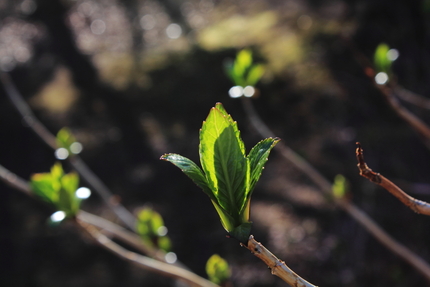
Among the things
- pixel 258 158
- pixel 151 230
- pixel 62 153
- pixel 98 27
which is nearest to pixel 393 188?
pixel 258 158

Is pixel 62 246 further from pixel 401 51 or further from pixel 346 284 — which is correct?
pixel 401 51

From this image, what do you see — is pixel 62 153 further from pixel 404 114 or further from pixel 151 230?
pixel 404 114

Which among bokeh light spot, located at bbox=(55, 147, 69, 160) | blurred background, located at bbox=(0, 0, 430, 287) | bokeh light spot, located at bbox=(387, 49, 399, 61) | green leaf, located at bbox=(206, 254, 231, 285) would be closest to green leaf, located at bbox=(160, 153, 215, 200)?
green leaf, located at bbox=(206, 254, 231, 285)

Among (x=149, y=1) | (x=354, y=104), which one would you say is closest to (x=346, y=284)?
(x=354, y=104)

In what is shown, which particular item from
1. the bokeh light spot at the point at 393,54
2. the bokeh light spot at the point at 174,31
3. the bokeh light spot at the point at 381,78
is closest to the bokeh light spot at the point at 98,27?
the bokeh light spot at the point at 174,31

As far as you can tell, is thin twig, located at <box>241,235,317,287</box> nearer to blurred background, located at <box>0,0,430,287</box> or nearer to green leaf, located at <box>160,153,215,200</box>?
green leaf, located at <box>160,153,215,200</box>

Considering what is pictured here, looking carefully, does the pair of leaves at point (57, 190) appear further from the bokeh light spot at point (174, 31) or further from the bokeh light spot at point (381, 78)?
the bokeh light spot at point (174, 31)
